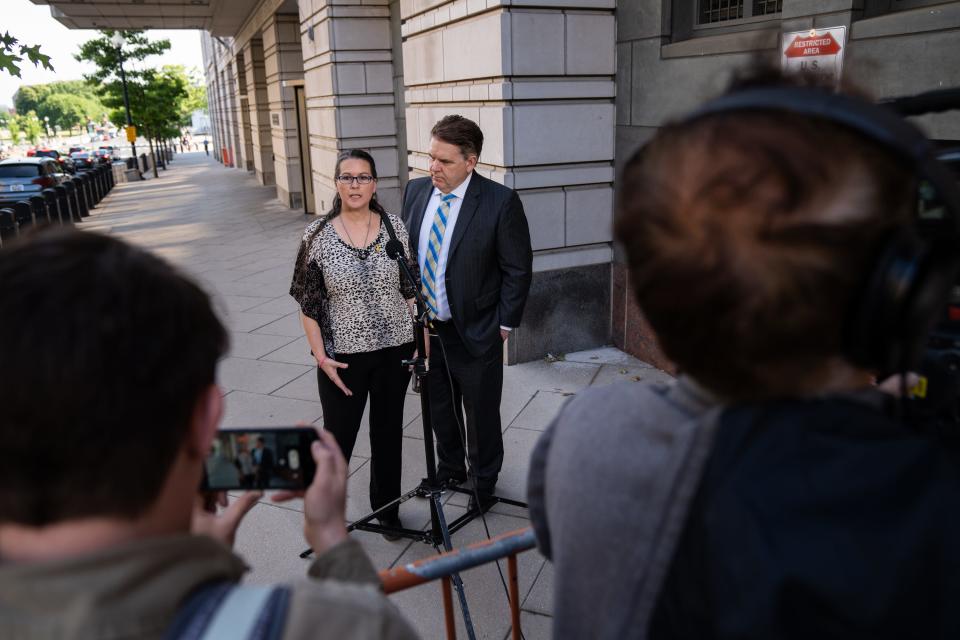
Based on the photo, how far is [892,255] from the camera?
79 cm

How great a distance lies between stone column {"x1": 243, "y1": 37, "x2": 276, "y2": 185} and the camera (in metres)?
23.8

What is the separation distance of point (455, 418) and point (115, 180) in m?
34.4

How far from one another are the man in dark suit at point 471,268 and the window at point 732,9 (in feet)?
9.22

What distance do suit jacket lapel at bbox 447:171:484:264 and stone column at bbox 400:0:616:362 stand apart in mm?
2250

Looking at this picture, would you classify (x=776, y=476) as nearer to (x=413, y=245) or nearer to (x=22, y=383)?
(x=22, y=383)

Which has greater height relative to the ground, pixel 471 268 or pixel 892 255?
pixel 892 255

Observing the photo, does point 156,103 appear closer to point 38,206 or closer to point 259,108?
point 259,108

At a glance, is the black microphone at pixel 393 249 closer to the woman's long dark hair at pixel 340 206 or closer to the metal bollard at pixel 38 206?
the woman's long dark hair at pixel 340 206

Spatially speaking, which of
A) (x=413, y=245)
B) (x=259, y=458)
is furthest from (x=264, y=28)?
(x=259, y=458)

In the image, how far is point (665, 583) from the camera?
0.89m

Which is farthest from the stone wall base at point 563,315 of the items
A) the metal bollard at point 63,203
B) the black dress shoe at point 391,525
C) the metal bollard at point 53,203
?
the metal bollard at point 63,203

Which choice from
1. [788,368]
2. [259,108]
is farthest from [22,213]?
[259,108]

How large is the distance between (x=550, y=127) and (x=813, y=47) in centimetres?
234

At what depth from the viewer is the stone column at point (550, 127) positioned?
6254 mm
